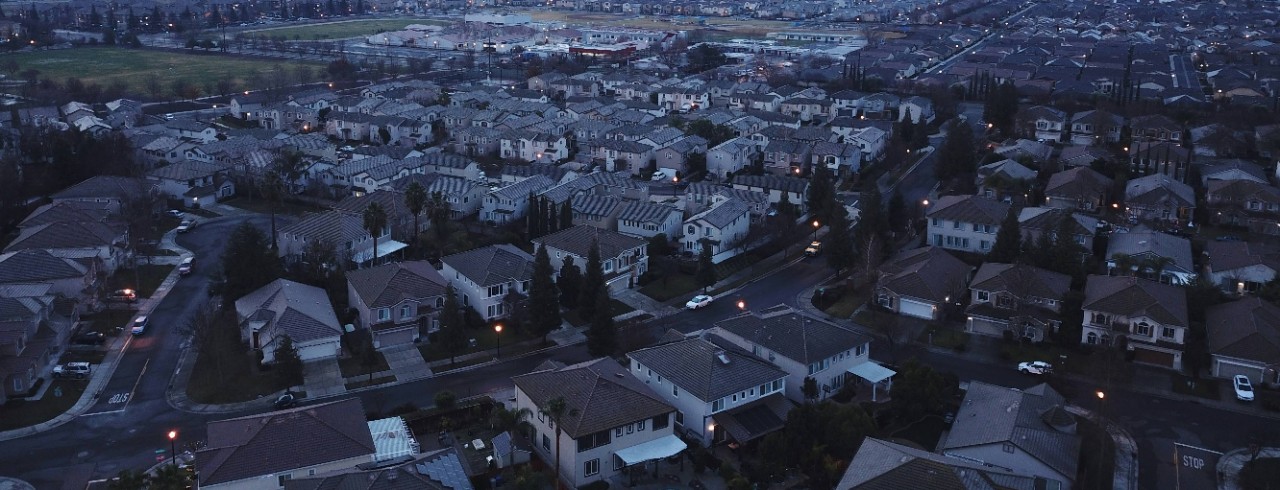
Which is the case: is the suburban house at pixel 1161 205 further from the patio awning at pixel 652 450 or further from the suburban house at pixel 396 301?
the suburban house at pixel 396 301

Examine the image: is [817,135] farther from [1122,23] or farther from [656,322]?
[1122,23]

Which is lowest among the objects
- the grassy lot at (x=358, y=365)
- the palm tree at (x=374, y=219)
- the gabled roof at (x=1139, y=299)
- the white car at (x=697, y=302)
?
the grassy lot at (x=358, y=365)

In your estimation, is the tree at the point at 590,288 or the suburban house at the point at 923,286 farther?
the suburban house at the point at 923,286

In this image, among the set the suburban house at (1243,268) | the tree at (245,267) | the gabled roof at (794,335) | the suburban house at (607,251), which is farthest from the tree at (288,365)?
the suburban house at (1243,268)

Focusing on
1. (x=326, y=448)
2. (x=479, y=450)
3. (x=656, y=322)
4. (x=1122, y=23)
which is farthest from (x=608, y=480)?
(x=1122, y=23)

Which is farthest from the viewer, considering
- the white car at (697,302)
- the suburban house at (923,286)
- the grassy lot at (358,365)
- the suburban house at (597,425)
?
the white car at (697,302)

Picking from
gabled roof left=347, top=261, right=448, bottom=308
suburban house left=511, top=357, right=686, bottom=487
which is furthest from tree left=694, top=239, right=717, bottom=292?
suburban house left=511, top=357, right=686, bottom=487

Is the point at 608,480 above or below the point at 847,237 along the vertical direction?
below
